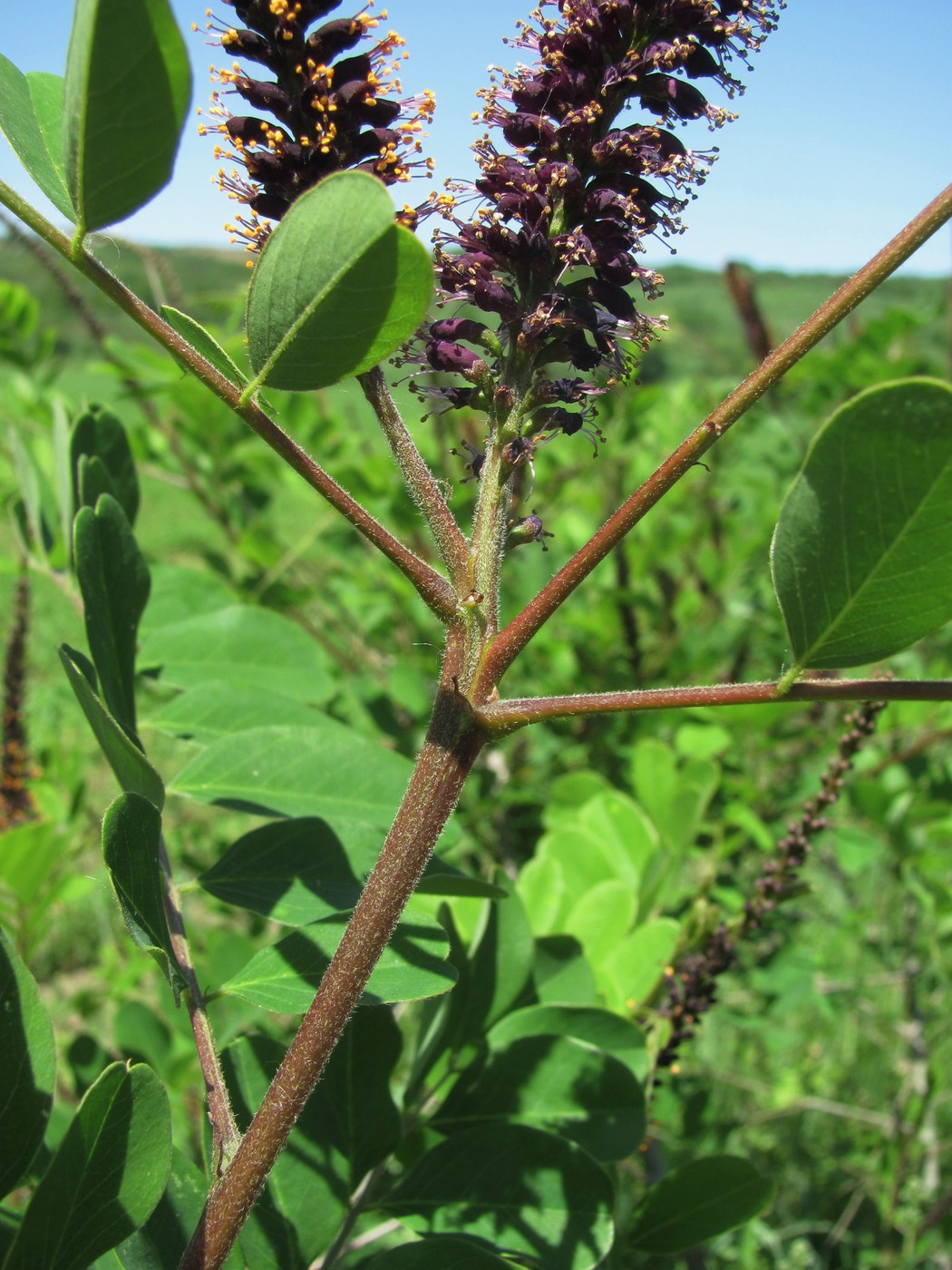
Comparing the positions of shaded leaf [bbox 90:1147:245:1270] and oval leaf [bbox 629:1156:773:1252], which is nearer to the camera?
shaded leaf [bbox 90:1147:245:1270]

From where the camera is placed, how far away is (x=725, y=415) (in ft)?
1.69

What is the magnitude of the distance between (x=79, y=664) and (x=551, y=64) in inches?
17.8

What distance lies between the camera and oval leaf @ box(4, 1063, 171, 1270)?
48 centimetres

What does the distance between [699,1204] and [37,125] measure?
860 mm

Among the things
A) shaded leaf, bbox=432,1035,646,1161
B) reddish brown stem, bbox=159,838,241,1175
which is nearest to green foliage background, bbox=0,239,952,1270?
shaded leaf, bbox=432,1035,646,1161

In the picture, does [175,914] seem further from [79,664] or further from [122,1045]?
[122,1045]

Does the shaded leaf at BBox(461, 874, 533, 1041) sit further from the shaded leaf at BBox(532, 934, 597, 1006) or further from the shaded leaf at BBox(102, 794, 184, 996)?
the shaded leaf at BBox(102, 794, 184, 996)

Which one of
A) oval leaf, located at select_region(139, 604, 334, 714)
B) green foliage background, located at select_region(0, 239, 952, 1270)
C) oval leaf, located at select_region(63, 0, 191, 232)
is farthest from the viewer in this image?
green foliage background, located at select_region(0, 239, 952, 1270)

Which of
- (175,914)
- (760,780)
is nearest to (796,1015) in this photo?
(760,780)

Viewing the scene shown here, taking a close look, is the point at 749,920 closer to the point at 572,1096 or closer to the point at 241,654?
the point at 572,1096

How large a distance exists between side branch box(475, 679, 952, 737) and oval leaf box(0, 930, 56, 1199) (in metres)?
0.28

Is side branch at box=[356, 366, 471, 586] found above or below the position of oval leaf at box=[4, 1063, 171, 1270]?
above

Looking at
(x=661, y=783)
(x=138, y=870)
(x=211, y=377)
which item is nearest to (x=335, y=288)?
(x=211, y=377)

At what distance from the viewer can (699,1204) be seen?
0.79m
